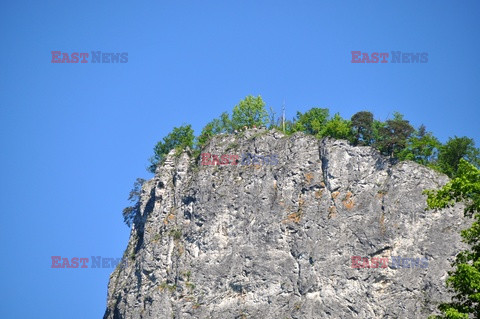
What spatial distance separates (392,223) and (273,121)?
21.8 m

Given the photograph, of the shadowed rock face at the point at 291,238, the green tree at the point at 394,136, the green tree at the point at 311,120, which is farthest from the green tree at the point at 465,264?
the green tree at the point at 311,120

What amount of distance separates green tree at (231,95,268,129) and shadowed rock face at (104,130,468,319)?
296 inches

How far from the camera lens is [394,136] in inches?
2943

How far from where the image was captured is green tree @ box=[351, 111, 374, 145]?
246 ft

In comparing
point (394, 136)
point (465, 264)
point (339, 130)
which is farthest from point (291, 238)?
point (465, 264)

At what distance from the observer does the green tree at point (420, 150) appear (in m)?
74.6

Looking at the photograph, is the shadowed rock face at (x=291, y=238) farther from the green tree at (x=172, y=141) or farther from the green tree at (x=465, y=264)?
the green tree at (x=465, y=264)

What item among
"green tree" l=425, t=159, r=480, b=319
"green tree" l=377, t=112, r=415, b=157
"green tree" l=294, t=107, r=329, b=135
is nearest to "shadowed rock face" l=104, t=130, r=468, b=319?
"green tree" l=377, t=112, r=415, b=157

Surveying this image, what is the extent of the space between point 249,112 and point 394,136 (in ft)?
56.8

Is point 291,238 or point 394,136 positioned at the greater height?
point 394,136

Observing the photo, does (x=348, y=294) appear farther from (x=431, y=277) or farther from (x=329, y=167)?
(x=329, y=167)

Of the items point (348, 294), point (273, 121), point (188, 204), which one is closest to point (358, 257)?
point (348, 294)

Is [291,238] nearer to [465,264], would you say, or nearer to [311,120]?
[311,120]

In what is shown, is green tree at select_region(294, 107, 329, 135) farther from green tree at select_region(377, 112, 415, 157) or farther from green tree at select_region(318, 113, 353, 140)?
green tree at select_region(377, 112, 415, 157)
